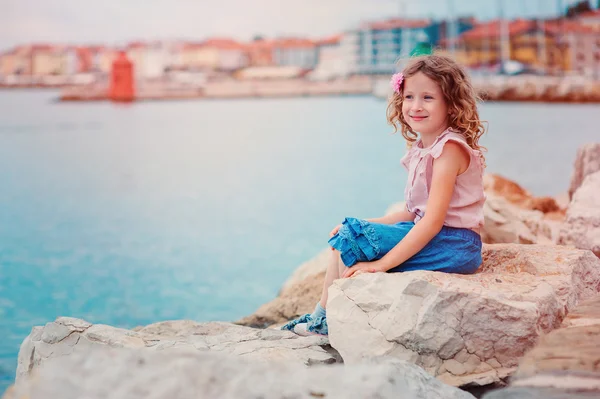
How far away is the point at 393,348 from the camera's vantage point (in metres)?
1.72

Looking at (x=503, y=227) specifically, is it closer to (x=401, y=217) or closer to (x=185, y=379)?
(x=401, y=217)

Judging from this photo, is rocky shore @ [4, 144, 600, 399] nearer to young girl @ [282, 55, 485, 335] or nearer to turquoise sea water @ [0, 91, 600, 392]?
young girl @ [282, 55, 485, 335]

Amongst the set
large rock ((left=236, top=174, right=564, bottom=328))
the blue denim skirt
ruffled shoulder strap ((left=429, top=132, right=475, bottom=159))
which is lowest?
large rock ((left=236, top=174, right=564, bottom=328))

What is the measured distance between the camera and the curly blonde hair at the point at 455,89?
192 centimetres

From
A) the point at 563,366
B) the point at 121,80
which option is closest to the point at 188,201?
the point at 563,366

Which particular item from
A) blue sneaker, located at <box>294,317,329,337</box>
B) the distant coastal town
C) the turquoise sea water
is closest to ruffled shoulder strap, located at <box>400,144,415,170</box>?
blue sneaker, located at <box>294,317,329,337</box>

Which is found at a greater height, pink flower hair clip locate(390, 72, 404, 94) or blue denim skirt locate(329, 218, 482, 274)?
pink flower hair clip locate(390, 72, 404, 94)

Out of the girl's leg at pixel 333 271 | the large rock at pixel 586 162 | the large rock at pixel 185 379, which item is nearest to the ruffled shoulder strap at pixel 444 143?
the girl's leg at pixel 333 271

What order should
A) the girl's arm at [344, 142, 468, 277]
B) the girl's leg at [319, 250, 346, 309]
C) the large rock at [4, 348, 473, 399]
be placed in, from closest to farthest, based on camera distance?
1. the large rock at [4, 348, 473, 399]
2. the girl's arm at [344, 142, 468, 277]
3. the girl's leg at [319, 250, 346, 309]

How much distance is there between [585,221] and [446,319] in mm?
1368

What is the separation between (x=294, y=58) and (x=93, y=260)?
3699 cm

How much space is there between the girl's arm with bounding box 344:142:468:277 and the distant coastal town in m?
25.4

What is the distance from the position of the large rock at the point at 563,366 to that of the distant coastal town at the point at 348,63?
2552 centimetres

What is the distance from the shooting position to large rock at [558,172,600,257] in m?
2.80
